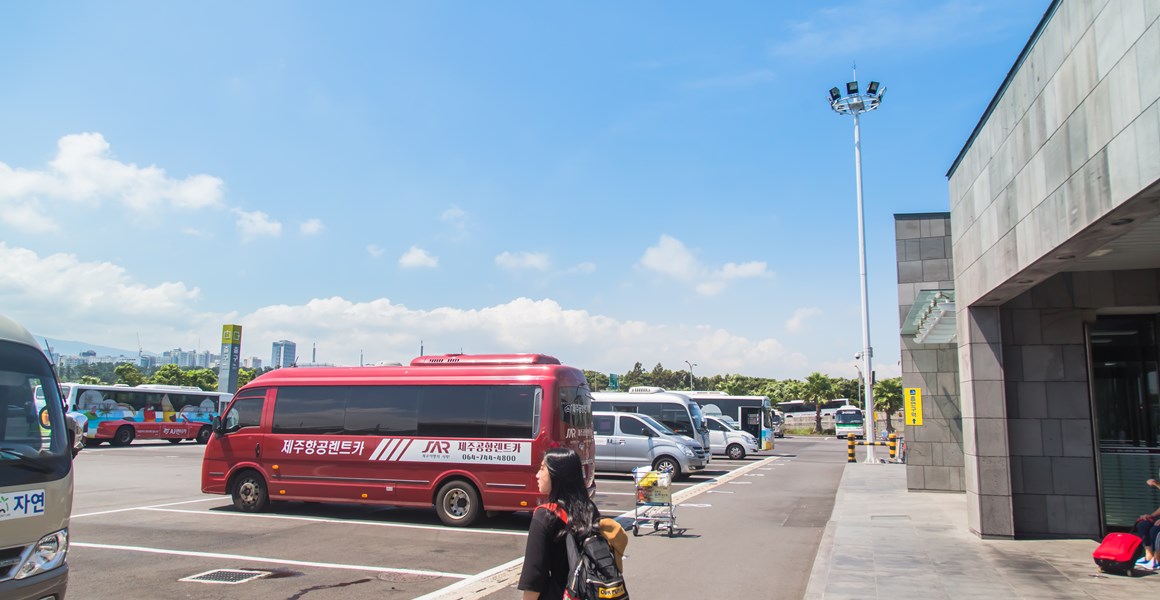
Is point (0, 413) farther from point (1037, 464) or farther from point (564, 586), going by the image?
point (1037, 464)

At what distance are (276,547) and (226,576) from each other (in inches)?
74.8

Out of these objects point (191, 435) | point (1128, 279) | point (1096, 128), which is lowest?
point (191, 435)

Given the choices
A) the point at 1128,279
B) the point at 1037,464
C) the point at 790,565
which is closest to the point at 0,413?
the point at 790,565

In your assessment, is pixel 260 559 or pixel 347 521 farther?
pixel 347 521

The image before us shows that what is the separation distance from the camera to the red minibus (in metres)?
12.4

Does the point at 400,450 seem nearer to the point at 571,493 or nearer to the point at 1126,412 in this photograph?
the point at 571,493

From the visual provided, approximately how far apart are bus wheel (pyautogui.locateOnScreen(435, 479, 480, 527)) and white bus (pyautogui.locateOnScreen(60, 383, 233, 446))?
22.7 meters

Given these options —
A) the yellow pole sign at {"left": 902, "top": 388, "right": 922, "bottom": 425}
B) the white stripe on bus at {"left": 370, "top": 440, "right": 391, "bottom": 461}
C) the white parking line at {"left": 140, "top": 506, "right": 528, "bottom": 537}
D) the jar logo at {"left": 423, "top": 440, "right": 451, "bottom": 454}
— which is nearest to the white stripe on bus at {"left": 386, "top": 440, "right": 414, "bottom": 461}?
the white stripe on bus at {"left": 370, "top": 440, "right": 391, "bottom": 461}

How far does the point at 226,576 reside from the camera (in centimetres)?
852

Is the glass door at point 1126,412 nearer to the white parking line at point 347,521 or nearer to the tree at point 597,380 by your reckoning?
the white parking line at point 347,521

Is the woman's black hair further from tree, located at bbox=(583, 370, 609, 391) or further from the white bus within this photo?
tree, located at bbox=(583, 370, 609, 391)

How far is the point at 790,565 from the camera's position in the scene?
9719mm

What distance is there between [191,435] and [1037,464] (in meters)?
39.3

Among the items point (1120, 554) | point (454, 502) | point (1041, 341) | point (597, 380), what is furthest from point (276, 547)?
point (597, 380)
